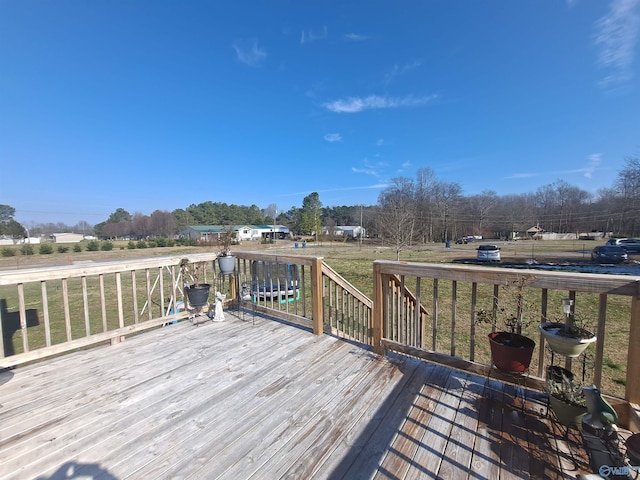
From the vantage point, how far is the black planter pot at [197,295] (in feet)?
12.4

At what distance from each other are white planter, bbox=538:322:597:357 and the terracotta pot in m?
0.20

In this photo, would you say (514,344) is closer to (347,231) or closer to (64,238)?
(347,231)

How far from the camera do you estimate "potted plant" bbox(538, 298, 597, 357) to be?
1505mm

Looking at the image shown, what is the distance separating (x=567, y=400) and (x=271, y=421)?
1810mm

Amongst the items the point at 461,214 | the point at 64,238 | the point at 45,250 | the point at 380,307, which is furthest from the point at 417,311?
the point at 64,238

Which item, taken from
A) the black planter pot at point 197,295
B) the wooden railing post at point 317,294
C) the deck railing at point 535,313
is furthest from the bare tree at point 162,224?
the deck railing at point 535,313

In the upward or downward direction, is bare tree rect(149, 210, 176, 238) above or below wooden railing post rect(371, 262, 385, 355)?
above

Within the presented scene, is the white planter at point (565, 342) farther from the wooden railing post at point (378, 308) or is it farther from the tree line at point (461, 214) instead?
the tree line at point (461, 214)

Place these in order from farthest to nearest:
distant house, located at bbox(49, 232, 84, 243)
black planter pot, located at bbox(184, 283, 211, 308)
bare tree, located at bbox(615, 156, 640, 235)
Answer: distant house, located at bbox(49, 232, 84, 243) < bare tree, located at bbox(615, 156, 640, 235) < black planter pot, located at bbox(184, 283, 211, 308)

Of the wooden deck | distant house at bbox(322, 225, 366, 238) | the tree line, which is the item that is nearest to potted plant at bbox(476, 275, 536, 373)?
the wooden deck

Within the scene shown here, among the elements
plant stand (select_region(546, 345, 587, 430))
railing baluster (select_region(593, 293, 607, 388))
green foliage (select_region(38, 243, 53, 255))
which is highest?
railing baluster (select_region(593, 293, 607, 388))

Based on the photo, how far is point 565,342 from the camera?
1.54 metres

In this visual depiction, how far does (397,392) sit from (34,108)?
14.1 m

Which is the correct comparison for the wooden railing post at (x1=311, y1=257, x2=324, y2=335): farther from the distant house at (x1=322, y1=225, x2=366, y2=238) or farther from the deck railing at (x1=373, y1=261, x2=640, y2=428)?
the distant house at (x1=322, y1=225, x2=366, y2=238)
